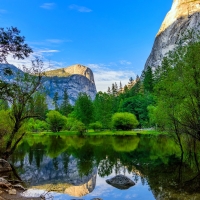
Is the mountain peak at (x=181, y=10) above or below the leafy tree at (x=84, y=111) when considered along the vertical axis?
above

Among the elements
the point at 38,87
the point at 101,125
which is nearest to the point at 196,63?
the point at 38,87

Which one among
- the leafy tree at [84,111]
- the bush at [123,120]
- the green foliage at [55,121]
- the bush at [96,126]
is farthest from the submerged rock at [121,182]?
the green foliage at [55,121]

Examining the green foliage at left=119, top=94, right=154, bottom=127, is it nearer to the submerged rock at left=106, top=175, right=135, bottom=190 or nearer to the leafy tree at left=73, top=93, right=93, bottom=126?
the leafy tree at left=73, top=93, right=93, bottom=126

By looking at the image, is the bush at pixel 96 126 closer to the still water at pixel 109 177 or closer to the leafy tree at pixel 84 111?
the leafy tree at pixel 84 111

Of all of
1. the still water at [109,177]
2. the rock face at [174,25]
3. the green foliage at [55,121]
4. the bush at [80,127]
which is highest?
the rock face at [174,25]

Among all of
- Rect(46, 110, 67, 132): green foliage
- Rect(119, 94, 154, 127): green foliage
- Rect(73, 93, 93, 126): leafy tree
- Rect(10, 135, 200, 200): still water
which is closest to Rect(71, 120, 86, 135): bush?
Rect(73, 93, 93, 126): leafy tree

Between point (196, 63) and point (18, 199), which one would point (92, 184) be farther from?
point (196, 63)

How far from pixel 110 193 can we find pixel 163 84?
16.4 m

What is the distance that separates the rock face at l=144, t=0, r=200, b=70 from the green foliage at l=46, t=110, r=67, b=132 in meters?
68.2

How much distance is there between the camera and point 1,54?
1582 centimetres

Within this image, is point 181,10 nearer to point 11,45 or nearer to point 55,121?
point 55,121

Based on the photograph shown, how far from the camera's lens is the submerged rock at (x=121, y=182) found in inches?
687

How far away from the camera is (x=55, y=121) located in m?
85.0

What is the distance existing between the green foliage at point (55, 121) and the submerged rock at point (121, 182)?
67027 millimetres
